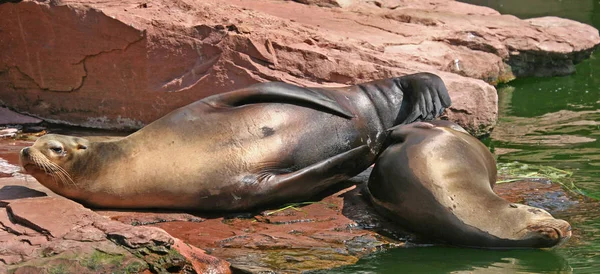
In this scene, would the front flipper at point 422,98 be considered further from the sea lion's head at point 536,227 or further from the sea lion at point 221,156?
the sea lion's head at point 536,227

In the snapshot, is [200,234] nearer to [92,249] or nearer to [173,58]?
[92,249]

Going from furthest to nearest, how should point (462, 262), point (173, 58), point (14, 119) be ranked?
point (14, 119), point (173, 58), point (462, 262)

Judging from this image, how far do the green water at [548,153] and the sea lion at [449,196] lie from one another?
0.36 ft

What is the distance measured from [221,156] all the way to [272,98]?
0.68m

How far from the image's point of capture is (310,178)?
6617 millimetres

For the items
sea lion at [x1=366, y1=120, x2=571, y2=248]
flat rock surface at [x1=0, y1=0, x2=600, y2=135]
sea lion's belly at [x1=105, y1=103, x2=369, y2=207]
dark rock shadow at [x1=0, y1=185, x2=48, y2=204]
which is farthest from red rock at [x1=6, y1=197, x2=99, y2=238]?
flat rock surface at [x1=0, y1=0, x2=600, y2=135]

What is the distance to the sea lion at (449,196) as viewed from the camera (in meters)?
5.82

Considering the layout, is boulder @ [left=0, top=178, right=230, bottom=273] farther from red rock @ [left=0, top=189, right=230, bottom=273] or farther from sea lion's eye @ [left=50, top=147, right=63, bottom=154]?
sea lion's eye @ [left=50, top=147, right=63, bottom=154]

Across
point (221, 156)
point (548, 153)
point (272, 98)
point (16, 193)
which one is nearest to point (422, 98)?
point (272, 98)

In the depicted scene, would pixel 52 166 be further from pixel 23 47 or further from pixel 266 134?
pixel 23 47

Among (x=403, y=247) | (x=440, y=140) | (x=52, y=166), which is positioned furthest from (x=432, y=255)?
(x=52, y=166)

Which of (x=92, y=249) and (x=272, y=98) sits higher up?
(x=272, y=98)

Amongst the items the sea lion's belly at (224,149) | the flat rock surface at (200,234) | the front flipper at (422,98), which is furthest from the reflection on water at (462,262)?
the front flipper at (422,98)

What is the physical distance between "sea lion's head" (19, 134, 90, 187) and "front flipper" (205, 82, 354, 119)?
104cm
